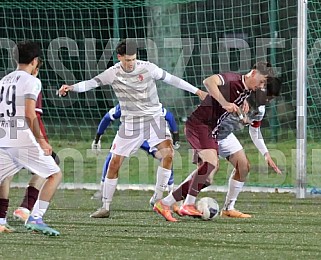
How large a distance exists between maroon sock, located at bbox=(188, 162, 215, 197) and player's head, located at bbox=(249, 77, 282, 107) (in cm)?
78

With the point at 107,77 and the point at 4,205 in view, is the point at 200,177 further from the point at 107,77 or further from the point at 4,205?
the point at 4,205

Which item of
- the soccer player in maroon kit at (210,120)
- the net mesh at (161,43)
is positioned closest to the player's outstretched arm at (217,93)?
the soccer player in maroon kit at (210,120)

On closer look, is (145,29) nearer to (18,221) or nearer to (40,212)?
(18,221)

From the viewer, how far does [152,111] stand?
10977mm

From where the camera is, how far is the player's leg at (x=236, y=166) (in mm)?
10719

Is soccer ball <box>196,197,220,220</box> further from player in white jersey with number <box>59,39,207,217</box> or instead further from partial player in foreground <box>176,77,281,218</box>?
player in white jersey with number <box>59,39,207,217</box>

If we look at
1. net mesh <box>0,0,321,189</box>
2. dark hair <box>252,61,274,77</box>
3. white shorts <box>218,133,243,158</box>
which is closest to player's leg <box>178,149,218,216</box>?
white shorts <box>218,133,243,158</box>

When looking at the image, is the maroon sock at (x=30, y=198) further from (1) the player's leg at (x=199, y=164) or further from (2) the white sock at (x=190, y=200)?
(2) the white sock at (x=190, y=200)

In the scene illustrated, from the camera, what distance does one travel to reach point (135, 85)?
10797mm

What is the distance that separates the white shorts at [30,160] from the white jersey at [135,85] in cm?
206

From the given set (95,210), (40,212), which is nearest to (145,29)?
(95,210)

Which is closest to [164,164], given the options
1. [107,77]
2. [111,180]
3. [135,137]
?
[135,137]

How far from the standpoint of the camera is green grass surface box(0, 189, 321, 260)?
7801mm

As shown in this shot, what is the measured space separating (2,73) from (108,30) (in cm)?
188
